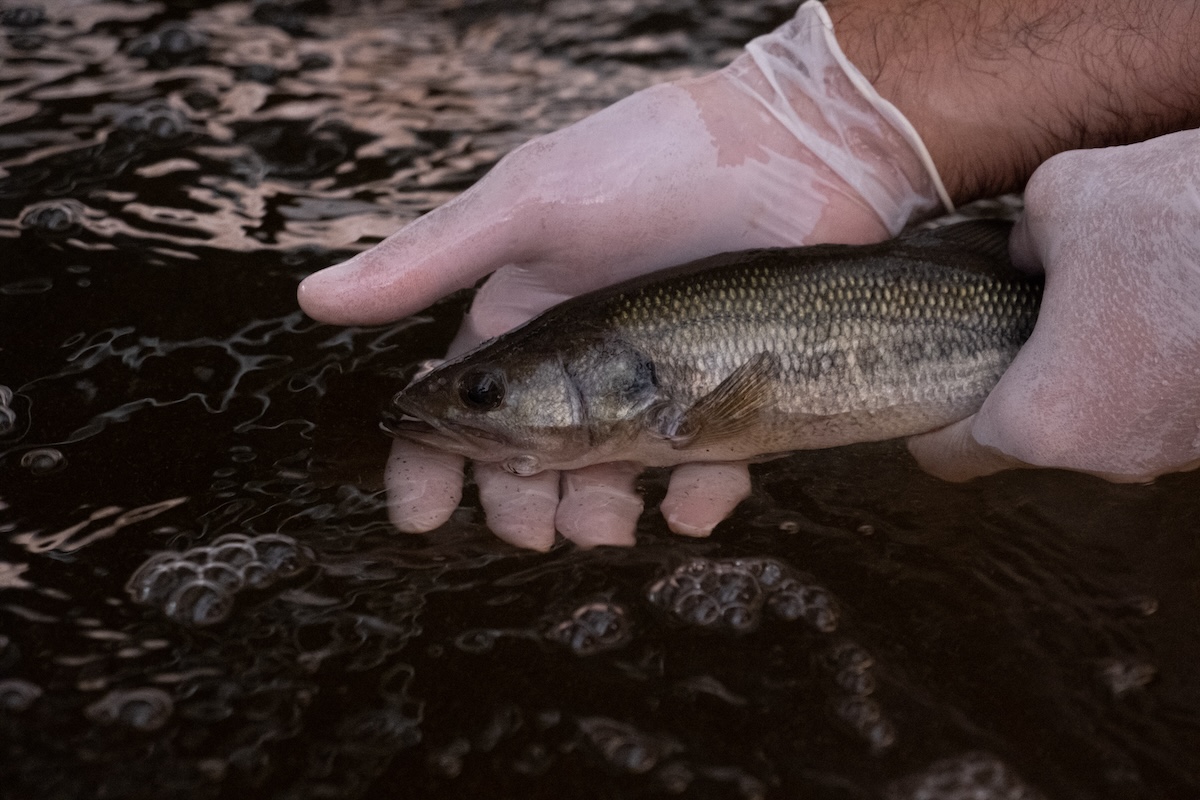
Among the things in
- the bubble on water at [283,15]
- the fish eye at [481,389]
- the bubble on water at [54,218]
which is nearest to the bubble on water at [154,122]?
the bubble on water at [54,218]

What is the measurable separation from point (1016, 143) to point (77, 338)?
3117 millimetres

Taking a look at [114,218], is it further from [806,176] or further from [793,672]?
[793,672]

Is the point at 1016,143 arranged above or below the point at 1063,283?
above

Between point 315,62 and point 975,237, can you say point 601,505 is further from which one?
point 315,62

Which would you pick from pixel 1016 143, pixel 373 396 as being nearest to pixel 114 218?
pixel 373 396

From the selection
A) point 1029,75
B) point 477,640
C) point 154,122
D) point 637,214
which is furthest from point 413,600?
point 154,122

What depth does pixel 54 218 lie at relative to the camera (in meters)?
3.97

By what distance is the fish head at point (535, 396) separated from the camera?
10.0 feet

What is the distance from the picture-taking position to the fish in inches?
120

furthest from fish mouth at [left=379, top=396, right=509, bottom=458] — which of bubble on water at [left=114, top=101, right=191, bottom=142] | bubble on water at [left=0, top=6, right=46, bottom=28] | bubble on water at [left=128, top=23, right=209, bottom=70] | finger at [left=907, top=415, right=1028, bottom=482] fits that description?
bubble on water at [left=0, top=6, right=46, bottom=28]

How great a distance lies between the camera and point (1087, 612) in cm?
281

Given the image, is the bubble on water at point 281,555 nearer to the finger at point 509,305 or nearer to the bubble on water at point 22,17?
the finger at point 509,305

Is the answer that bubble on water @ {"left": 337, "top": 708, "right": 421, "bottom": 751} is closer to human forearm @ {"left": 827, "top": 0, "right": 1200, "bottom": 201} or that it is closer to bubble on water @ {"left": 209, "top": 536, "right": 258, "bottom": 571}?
bubble on water @ {"left": 209, "top": 536, "right": 258, "bottom": 571}

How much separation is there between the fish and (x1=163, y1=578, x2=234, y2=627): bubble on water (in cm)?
69
